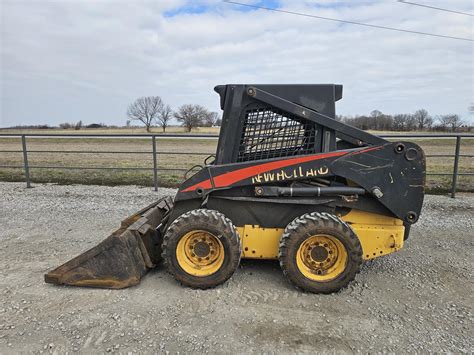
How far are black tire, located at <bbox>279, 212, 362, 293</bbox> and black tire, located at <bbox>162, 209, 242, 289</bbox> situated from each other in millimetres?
497

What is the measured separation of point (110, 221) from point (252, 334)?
397 cm

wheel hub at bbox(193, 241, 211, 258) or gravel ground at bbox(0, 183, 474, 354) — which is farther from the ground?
wheel hub at bbox(193, 241, 211, 258)

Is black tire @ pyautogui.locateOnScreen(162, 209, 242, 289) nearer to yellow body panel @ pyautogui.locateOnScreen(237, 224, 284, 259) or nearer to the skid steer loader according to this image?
the skid steer loader

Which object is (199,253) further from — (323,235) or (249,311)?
(323,235)

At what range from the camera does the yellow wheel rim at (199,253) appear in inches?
142

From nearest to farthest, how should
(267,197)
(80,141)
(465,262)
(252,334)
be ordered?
(252,334), (267,197), (465,262), (80,141)

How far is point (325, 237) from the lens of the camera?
3.52 meters

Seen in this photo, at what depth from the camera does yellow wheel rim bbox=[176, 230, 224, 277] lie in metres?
3.61

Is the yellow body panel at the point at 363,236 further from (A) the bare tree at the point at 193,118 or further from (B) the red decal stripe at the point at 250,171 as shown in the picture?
(A) the bare tree at the point at 193,118

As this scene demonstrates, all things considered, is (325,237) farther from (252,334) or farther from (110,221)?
(110,221)

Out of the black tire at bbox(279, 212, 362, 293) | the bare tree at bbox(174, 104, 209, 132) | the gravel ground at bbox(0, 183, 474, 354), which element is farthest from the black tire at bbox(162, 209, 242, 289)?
the bare tree at bbox(174, 104, 209, 132)

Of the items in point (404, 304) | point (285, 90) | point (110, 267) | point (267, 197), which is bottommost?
point (404, 304)

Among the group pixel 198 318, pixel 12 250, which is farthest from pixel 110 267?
pixel 12 250

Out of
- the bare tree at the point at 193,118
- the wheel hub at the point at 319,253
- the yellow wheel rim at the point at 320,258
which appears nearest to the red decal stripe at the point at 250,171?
the yellow wheel rim at the point at 320,258
